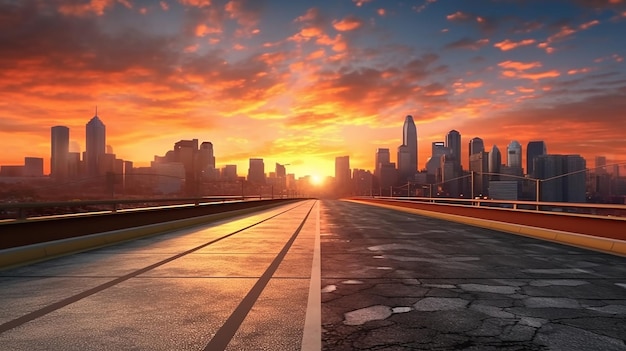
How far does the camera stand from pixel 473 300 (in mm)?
6527

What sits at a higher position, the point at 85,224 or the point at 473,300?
the point at 85,224

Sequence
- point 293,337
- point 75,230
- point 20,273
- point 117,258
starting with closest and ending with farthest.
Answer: point 293,337 → point 20,273 → point 117,258 → point 75,230

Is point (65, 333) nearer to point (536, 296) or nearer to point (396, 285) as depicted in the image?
point (396, 285)

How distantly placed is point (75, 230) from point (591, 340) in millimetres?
11381

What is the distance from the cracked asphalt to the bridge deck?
22 mm

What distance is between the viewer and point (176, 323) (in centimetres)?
524

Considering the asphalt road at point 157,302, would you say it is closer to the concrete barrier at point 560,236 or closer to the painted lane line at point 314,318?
the painted lane line at point 314,318

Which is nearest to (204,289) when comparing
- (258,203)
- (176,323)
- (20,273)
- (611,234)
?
(176,323)

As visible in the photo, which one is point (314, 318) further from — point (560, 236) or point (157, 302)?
point (560, 236)

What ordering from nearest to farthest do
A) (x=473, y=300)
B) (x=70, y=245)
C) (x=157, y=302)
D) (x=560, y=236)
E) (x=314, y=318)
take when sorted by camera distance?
1. (x=314, y=318)
2. (x=157, y=302)
3. (x=473, y=300)
4. (x=70, y=245)
5. (x=560, y=236)

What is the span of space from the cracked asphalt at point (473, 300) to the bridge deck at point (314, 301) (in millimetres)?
22

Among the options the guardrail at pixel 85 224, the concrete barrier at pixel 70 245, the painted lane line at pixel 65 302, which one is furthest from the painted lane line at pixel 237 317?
the guardrail at pixel 85 224

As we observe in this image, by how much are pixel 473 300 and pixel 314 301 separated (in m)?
2.19

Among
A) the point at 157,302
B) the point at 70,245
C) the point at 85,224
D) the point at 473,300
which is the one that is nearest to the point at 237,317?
the point at 157,302
